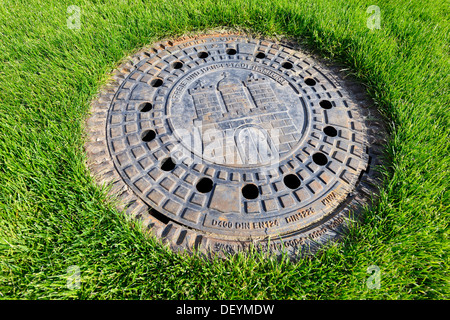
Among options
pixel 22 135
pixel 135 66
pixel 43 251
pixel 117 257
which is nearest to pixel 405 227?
pixel 117 257

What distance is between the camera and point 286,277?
1436mm

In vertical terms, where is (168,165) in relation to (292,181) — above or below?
above

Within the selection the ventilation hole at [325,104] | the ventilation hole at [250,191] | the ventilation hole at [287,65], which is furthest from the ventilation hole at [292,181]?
the ventilation hole at [287,65]

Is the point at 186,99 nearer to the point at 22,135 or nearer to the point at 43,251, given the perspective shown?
the point at 22,135

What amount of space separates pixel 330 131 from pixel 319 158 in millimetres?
231

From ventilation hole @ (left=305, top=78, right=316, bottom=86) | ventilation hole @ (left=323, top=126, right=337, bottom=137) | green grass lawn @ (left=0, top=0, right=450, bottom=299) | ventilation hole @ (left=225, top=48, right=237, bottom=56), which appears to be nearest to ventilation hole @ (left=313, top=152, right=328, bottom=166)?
ventilation hole @ (left=323, top=126, right=337, bottom=137)

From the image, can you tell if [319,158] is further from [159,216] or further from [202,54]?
[202,54]

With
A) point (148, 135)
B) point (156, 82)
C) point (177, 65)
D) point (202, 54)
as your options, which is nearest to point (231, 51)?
point (202, 54)

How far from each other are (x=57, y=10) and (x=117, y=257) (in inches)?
96.0

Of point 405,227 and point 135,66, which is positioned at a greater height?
point 135,66

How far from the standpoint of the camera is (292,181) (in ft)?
5.99

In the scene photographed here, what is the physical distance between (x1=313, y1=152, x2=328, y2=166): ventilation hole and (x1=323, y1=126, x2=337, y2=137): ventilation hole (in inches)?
6.9

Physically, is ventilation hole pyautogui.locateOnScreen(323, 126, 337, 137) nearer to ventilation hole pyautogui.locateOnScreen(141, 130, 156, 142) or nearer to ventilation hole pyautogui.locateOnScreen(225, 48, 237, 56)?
ventilation hole pyautogui.locateOnScreen(225, 48, 237, 56)

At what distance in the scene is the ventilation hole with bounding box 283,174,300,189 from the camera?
180 centimetres
